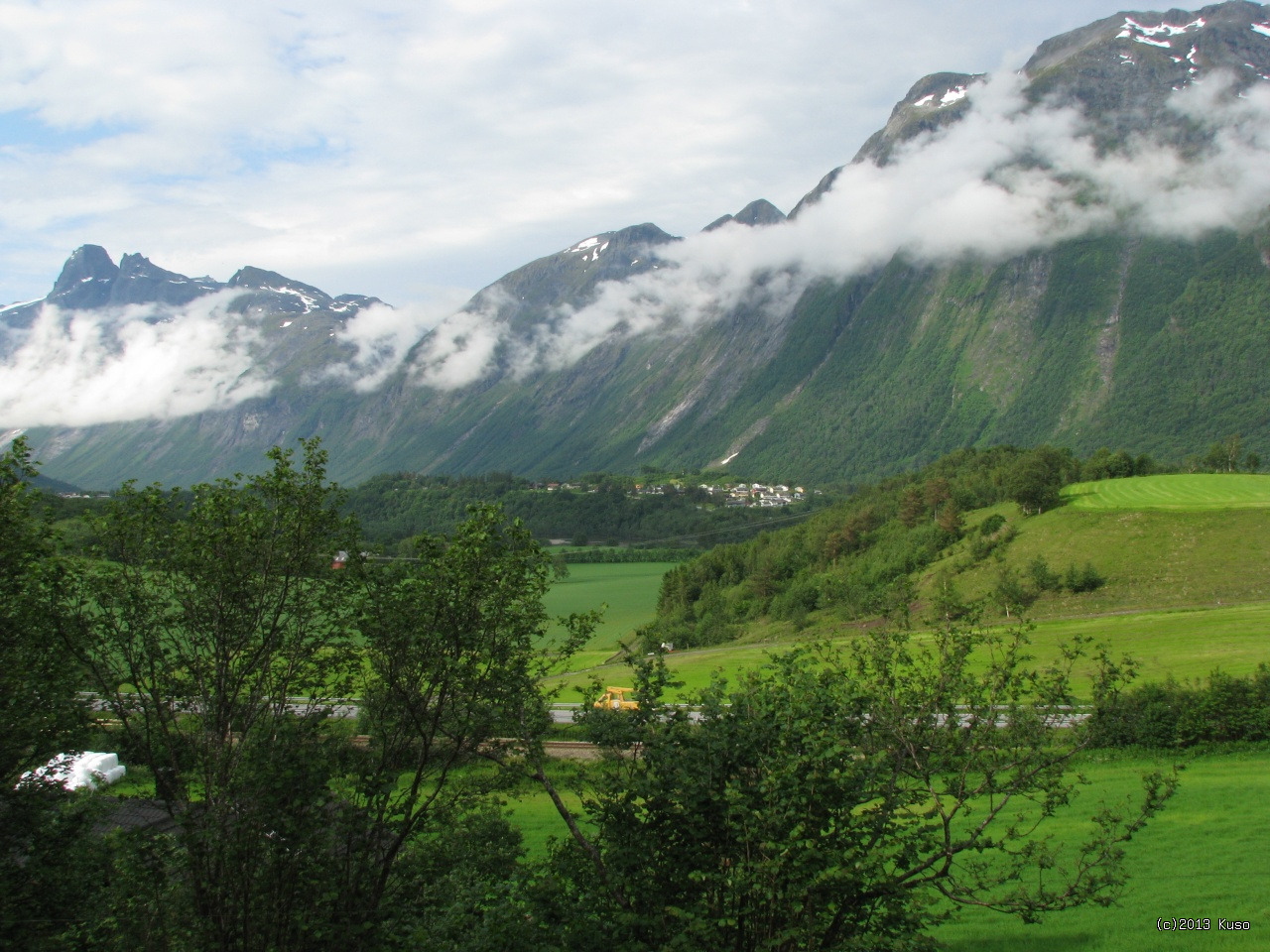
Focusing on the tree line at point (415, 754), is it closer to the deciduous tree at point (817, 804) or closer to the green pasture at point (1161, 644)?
the deciduous tree at point (817, 804)

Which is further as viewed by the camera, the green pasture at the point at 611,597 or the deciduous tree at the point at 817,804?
the green pasture at the point at 611,597

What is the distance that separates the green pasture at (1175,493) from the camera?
266 ft

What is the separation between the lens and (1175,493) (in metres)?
90.6

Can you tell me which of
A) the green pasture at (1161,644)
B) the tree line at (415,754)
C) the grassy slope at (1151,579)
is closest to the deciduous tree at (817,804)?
the tree line at (415,754)

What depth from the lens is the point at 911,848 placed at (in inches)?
446

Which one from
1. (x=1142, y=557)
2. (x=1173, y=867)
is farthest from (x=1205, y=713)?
(x=1142, y=557)

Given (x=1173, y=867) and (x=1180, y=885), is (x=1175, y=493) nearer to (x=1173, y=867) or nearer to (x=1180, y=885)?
(x=1173, y=867)

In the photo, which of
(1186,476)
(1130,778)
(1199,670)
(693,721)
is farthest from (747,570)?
(693,721)

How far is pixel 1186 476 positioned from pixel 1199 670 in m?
73.9

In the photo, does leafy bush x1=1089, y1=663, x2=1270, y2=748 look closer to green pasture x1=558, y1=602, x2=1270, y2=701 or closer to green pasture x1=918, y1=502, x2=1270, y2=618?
green pasture x1=558, y1=602, x2=1270, y2=701

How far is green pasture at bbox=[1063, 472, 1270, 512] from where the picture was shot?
80938 mm

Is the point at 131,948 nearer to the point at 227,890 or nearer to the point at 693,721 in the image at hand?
the point at 227,890

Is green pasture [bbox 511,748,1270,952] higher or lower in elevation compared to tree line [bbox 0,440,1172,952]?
lower

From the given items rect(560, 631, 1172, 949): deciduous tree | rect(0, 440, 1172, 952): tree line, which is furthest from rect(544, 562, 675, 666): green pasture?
rect(560, 631, 1172, 949): deciduous tree
